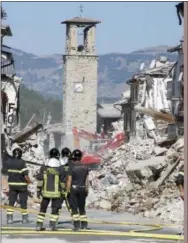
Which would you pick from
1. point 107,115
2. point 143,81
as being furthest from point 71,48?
point 143,81

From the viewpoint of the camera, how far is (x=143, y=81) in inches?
3627

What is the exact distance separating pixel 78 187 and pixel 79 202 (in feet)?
1.07

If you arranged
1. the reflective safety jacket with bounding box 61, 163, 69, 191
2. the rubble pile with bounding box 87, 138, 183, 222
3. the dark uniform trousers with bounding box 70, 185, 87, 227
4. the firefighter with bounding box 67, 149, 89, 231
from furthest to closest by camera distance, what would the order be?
the rubble pile with bounding box 87, 138, 183, 222
the dark uniform trousers with bounding box 70, 185, 87, 227
the firefighter with bounding box 67, 149, 89, 231
the reflective safety jacket with bounding box 61, 163, 69, 191

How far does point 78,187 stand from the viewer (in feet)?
70.7

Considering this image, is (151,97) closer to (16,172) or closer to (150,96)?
(150,96)

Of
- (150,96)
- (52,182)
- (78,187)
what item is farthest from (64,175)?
(150,96)

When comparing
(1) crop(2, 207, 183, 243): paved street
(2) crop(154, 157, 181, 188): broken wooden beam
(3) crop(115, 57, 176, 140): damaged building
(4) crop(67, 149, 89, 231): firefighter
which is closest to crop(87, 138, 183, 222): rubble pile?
(2) crop(154, 157, 181, 188): broken wooden beam

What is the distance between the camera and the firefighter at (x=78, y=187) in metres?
21.3

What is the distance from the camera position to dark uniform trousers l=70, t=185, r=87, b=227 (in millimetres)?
21453

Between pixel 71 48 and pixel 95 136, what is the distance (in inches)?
529

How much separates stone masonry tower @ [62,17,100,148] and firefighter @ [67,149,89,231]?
105167 mm

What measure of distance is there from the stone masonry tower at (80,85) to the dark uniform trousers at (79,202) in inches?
4139

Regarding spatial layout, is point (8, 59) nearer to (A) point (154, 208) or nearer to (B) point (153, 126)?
(B) point (153, 126)

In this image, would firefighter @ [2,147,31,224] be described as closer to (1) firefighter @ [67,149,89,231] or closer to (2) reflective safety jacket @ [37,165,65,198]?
(1) firefighter @ [67,149,89,231]
